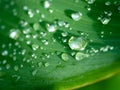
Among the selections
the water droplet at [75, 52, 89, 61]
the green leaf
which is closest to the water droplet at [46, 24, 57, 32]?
the green leaf

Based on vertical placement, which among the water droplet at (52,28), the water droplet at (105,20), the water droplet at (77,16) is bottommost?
the water droplet at (52,28)

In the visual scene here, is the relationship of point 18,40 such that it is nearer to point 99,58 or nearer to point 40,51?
point 40,51

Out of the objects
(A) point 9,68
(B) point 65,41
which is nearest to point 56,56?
(B) point 65,41

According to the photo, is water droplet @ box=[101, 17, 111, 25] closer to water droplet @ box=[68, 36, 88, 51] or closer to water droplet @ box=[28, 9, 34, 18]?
water droplet @ box=[68, 36, 88, 51]

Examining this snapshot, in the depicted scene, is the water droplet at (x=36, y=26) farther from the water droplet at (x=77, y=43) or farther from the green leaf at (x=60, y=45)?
the water droplet at (x=77, y=43)

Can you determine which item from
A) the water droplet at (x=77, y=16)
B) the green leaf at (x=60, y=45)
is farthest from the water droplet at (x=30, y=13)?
the water droplet at (x=77, y=16)

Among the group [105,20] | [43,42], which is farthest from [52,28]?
[105,20]

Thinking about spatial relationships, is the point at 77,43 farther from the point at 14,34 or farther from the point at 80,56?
the point at 14,34
